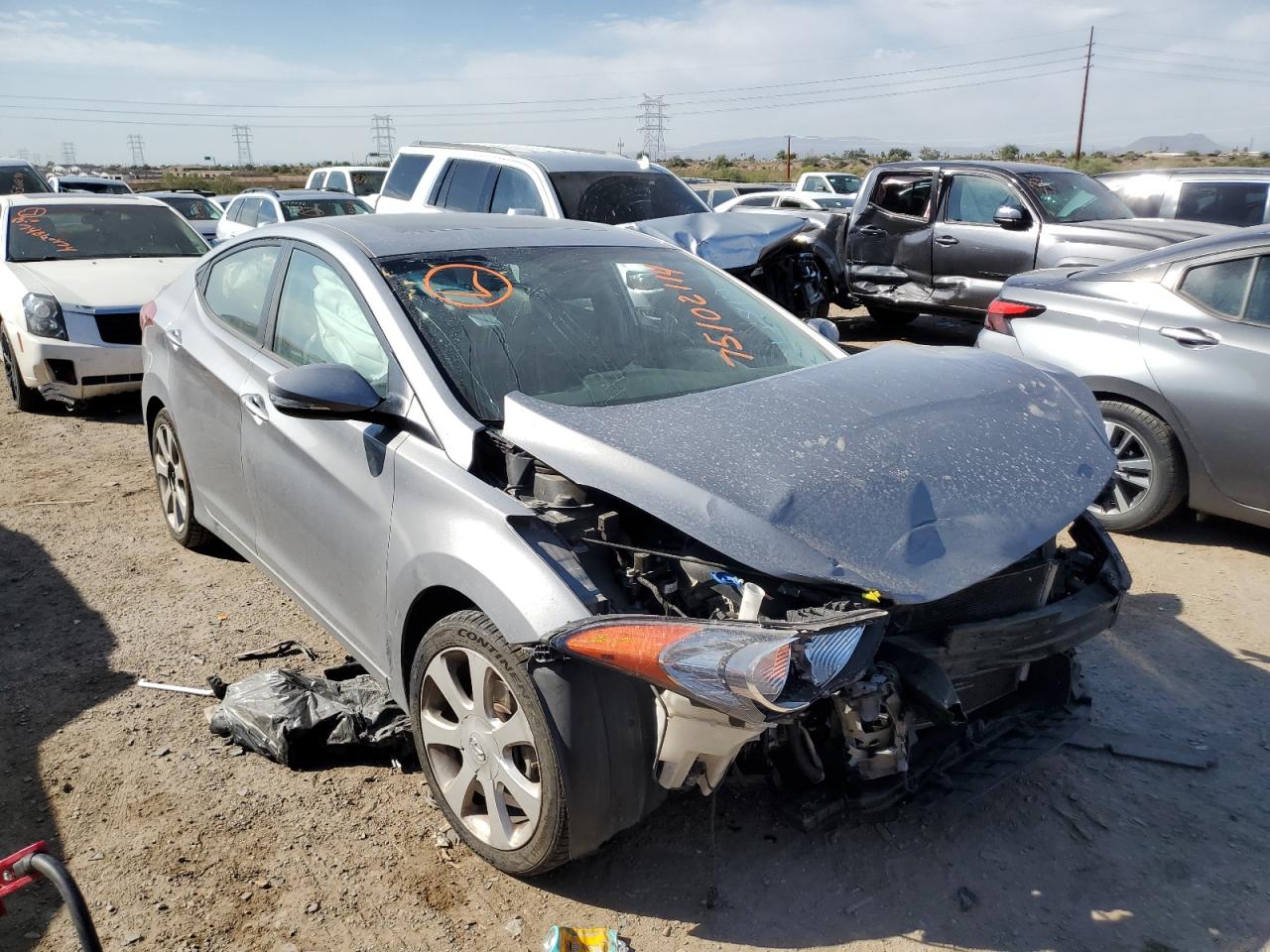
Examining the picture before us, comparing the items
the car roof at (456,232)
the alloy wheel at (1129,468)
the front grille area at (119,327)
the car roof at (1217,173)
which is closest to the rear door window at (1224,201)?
the car roof at (1217,173)

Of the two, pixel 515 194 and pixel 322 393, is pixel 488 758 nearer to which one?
pixel 322 393

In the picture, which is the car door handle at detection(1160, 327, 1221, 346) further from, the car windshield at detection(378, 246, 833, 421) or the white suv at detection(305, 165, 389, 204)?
the white suv at detection(305, 165, 389, 204)

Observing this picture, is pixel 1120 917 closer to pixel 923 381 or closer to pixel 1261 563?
pixel 923 381

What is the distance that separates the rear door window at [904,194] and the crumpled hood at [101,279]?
269 inches

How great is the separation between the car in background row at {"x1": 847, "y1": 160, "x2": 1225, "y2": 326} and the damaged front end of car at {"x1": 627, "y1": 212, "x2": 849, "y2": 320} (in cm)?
52

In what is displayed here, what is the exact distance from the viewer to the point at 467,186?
9031 mm

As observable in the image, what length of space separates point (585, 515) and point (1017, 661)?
123 centimetres

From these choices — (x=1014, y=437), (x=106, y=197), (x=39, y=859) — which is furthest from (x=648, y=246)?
(x=106, y=197)

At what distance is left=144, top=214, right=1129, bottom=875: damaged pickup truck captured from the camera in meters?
2.33

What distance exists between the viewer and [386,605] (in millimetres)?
2984

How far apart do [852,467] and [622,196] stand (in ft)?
22.2

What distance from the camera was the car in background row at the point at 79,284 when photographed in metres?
7.44

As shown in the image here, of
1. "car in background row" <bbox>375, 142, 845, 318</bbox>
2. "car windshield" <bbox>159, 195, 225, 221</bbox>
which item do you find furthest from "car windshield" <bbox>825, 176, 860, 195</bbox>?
"car in background row" <bbox>375, 142, 845, 318</bbox>

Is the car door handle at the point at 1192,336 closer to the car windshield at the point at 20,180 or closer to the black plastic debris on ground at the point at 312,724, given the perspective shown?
the black plastic debris on ground at the point at 312,724
